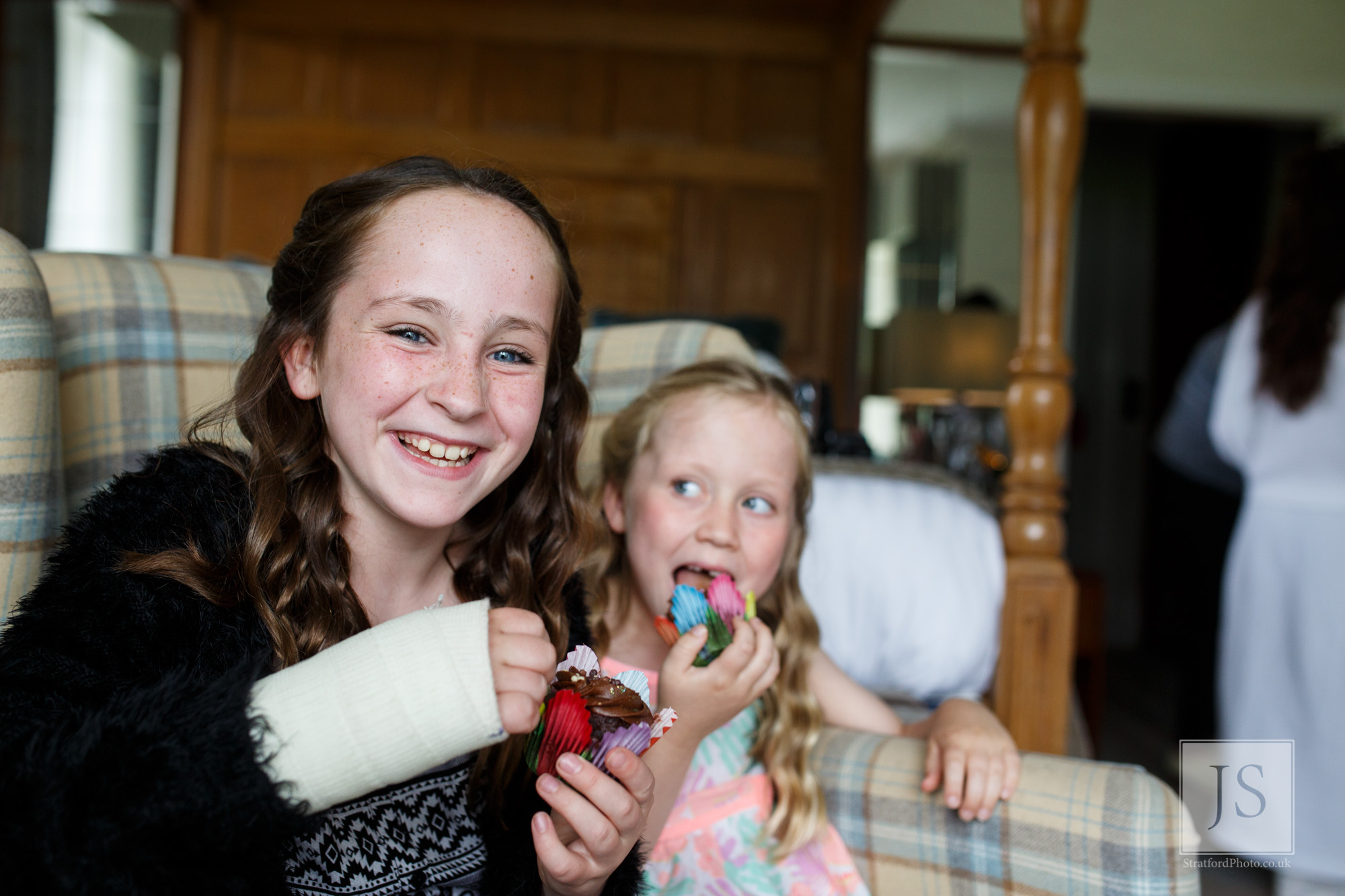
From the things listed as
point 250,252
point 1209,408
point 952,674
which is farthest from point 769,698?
point 250,252

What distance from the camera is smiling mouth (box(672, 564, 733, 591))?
1.18 m

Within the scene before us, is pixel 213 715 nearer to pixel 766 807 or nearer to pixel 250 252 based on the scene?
pixel 766 807

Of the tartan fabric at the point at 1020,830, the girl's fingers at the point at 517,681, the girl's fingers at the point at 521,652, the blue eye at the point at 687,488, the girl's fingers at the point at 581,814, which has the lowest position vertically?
the tartan fabric at the point at 1020,830

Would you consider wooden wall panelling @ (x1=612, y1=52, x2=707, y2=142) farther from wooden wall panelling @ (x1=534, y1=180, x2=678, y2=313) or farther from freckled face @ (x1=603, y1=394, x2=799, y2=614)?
freckled face @ (x1=603, y1=394, x2=799, y2=614)

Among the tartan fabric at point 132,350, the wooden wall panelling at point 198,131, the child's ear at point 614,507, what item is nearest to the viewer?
the tartan fabric at point 132,350

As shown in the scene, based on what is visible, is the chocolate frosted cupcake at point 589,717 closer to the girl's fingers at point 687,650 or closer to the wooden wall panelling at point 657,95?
the girl's fingers at point 687,650

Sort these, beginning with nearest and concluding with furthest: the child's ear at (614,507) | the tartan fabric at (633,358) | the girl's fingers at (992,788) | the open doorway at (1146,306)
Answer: the girl's fingers at (992,788) < the child's ear at (614,507) < the tartan fabric at (633,358) < the open doorway at (1146,306)

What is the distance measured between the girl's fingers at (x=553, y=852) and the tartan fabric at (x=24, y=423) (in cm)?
51

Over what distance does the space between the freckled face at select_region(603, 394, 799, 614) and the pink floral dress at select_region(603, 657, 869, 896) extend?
0.51ft

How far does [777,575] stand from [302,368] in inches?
25.5

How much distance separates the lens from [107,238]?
4.34 meters

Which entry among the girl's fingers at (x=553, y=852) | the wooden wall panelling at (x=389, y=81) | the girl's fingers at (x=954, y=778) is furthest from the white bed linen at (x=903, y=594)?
the wooden wall panelling at (x=389, y=81)

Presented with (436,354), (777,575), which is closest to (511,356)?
(436,354)

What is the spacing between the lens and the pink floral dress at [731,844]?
1.06m
